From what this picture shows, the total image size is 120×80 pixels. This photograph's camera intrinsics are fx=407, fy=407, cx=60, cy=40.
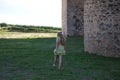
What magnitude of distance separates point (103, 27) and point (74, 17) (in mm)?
13239

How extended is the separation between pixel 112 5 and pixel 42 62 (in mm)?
3404

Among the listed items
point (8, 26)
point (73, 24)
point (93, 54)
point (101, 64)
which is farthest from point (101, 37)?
point (8, 26)

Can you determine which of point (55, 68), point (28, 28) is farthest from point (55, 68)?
point (28, 28)

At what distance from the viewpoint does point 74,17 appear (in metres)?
28.3

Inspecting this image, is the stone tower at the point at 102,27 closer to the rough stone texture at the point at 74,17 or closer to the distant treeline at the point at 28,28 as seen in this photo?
the rough stone texture at the point at 74,17

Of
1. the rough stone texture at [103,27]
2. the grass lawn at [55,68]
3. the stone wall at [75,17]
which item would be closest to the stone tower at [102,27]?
the rough stone texture at [103,27]

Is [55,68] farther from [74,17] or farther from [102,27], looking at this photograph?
[74,17]

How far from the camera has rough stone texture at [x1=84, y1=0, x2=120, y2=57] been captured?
47.6 ft

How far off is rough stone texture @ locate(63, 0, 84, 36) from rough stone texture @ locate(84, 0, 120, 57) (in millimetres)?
11706

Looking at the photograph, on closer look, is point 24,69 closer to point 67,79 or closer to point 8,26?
point 67,79

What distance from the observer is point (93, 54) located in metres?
15.7

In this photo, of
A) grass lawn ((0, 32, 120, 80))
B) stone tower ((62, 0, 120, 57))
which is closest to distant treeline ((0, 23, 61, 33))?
stone tower ((62, 0, 120, 57))

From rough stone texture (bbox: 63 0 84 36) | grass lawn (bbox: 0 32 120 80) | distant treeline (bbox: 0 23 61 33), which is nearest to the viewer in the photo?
grass lawn (bbox: 0 32 120 80)

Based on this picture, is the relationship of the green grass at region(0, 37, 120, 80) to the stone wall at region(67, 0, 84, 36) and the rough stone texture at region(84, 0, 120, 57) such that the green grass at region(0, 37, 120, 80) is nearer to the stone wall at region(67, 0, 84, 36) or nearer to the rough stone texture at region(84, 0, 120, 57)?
the rough stone texture at region(84, 0, 120, 57)
